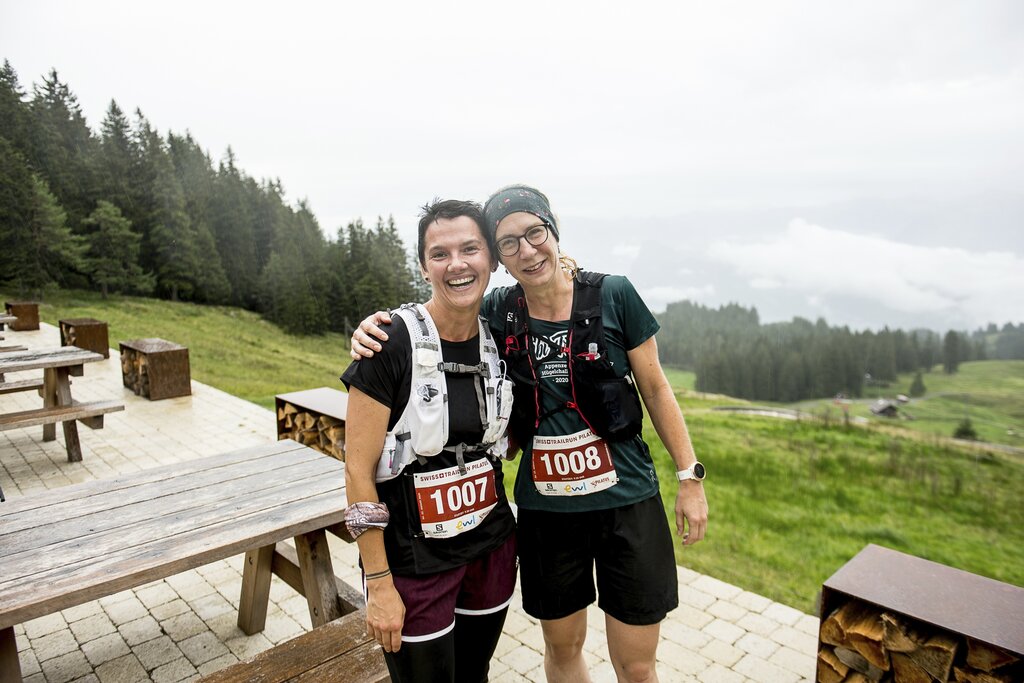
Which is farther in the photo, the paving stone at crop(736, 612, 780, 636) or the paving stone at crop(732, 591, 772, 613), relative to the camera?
the paving stone at crop(732, 591, 772, 613)

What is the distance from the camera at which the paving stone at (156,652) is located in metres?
3.21

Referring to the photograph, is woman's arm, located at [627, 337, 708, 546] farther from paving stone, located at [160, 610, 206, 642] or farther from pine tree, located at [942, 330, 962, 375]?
pine tree, located at [942, 330, 962, 375]

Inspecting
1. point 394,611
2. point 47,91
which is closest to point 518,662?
point 394,611

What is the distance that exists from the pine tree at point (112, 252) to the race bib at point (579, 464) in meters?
38.7

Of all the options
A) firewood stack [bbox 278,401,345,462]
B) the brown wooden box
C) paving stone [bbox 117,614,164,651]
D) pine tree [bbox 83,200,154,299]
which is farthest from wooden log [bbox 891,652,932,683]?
pine tree [bbox 83,200,154,299]

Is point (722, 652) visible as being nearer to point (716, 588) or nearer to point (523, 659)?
point (716, 588)

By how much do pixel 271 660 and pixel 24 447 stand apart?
6.97 meters

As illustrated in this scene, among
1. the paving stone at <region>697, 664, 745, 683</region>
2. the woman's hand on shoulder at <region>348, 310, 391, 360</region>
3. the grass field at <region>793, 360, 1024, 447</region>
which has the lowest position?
the grass field at <region>793, 360, 1024, 447</region>

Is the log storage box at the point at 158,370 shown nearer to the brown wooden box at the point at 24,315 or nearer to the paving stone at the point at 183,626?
the paving stone at the point at 183,626

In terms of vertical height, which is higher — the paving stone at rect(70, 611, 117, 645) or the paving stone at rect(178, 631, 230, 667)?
the paving stone at rect(70, 611, 117, 645)

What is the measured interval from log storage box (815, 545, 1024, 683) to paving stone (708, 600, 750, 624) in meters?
0.95

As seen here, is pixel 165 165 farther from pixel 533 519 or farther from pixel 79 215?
pixel 533 519

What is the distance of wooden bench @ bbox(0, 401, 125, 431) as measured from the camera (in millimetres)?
5727

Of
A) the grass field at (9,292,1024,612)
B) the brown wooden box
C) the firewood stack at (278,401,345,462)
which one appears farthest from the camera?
the brown wooden box
